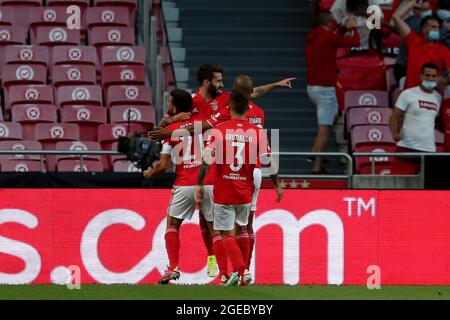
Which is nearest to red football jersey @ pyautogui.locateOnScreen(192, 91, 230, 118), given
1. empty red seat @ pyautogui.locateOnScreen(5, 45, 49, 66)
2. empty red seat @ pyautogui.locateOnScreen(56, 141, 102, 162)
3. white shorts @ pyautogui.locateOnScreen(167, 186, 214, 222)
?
white shorts @ pyautogui.locateOnScreen(167, 186, 214, 222)

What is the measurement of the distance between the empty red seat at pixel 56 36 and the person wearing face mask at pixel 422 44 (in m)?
4.48

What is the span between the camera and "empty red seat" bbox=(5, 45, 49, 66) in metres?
21.5

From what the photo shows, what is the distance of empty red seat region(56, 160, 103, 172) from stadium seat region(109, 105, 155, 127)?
3.73ft

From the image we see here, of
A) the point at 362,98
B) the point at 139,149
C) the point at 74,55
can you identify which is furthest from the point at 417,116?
the point at 74,55

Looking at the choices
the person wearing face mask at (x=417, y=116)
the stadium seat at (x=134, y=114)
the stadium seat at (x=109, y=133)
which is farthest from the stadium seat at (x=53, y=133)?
the person wearing face mask at (x=417, y=116)

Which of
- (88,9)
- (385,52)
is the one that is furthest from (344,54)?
(88,9)

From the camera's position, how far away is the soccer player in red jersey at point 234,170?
47.6ft

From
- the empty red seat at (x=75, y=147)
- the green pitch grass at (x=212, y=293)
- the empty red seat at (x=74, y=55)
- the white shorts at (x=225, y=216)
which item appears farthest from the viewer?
the empty red seat at (x=74, y=55)

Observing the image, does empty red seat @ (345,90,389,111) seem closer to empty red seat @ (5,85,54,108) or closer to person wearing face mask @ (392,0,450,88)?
person wearing face mask @ (392,0,450,88)

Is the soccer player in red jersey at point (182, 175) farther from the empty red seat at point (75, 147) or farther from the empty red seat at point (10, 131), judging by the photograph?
the empty red seat at point (10, 131)

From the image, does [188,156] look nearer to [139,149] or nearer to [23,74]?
→ [139,149]

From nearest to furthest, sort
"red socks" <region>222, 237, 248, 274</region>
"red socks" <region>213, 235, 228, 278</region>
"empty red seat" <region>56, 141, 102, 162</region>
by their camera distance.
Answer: "red socks" <region>222, 237, 248, 274</region>, "red socks" <region>213, 235, 228, 278</region>, "empty red seat" <region>56, 141, 102, 162</region>

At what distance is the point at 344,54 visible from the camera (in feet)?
72.7

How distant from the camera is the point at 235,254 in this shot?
1466cm
